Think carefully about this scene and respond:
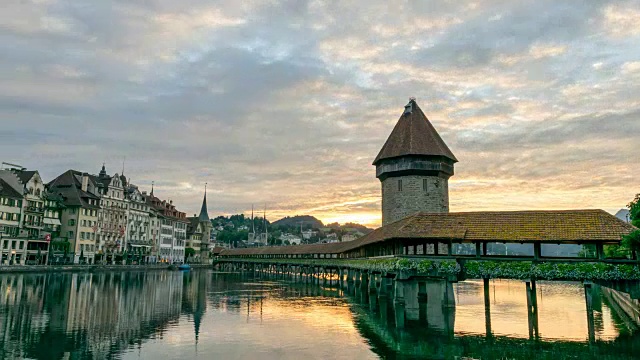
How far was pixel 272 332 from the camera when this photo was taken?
74.8 ft

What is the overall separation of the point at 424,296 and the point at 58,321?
74.0ft

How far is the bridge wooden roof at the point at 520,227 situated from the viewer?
914 inches

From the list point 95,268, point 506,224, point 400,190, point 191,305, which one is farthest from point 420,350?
point 95,268

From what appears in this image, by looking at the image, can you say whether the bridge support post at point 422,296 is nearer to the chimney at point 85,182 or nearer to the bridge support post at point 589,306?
the bridge support post at point 589,306

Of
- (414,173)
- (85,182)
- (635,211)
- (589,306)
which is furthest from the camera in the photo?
(85,182)

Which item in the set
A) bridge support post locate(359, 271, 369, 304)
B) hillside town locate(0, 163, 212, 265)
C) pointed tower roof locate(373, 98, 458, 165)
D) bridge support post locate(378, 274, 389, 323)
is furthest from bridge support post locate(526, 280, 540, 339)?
hillside town locate(0, 163, 212, 265)

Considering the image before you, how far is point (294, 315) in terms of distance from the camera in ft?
96.8

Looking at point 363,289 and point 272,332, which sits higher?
point 363,289

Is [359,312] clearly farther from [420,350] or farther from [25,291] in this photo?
[25,291]

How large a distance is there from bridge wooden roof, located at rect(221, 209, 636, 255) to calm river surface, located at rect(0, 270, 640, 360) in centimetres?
460

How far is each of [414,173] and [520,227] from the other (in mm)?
21103

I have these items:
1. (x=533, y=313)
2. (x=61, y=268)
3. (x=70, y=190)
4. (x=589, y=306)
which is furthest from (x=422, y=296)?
(x=70, y=190)

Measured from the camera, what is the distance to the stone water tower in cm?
4588

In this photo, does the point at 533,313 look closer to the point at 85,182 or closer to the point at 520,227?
the point at 520,227
